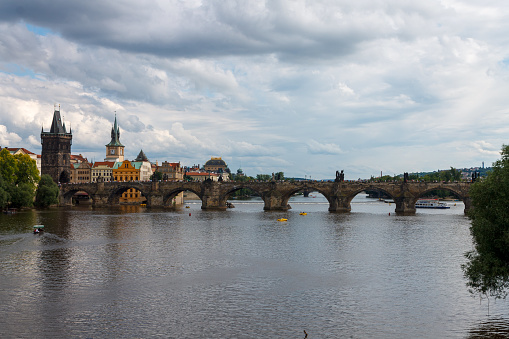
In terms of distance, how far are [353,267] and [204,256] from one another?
1419 centimetres

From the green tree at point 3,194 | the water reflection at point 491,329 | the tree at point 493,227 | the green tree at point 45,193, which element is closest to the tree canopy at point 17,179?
the green tree at point 3,194

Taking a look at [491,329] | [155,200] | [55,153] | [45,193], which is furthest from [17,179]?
[491,329]

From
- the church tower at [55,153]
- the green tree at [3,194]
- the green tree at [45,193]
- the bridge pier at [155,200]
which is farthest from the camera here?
the church tower at [55,153]

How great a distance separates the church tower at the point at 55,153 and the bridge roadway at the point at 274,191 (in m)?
34.8

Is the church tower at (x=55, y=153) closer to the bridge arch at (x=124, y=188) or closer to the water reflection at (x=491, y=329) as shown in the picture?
the bridge arch at (x=124, y=188)

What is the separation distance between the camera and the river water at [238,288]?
26281mm

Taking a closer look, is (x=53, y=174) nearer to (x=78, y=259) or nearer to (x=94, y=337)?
(x=78, y=259)

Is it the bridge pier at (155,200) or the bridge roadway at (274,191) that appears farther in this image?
the bridge pier at (155,200)

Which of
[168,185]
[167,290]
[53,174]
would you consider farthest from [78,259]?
[53,174]

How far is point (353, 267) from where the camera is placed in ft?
139

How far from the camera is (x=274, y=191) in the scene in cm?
11206

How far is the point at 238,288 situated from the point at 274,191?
255 ft

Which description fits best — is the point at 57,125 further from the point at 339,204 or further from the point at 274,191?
the point at 339,204

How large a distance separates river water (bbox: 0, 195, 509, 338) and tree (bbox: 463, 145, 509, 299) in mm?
3225
